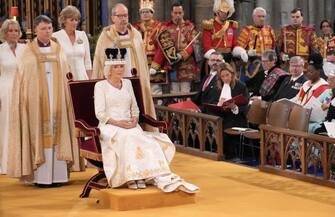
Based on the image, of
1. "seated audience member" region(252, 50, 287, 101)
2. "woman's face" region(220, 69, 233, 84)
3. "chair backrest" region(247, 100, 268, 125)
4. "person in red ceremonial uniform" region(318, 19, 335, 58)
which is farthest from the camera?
"person in red ceremonial uniform" region(318, 19, 335, 58)

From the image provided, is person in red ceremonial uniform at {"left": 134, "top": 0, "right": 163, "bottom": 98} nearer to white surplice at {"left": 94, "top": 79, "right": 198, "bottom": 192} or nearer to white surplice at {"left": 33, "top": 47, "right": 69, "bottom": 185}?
white surplice at {"left": 33, "top": 47, "right": 69, "bottom": 185}

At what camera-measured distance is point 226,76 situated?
1283 cm

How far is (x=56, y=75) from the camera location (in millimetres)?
10930

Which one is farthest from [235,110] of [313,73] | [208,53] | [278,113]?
[208,53]

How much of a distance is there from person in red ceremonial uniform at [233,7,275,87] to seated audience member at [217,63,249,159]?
198 centimetres

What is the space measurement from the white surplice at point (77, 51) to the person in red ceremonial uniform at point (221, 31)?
3.74 meters

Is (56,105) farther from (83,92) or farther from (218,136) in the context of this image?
(218,136)

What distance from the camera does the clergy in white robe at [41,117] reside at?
10.8 m

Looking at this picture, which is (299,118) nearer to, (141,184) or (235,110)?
(235,110)

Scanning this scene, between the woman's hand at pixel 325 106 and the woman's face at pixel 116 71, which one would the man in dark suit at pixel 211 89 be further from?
the woman's face at pixel 116 71

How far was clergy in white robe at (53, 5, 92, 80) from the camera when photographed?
11.3m

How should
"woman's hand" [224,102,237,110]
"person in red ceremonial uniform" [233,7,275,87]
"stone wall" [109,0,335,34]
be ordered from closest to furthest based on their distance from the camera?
"woman's hand" [224,102,237,110] → "person in red ceremonial uniform" [233,7,275,87] → "stone wall" [109,0,335,34]

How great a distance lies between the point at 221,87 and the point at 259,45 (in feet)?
7.57

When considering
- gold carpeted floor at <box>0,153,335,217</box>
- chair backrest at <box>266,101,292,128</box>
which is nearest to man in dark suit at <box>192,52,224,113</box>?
chair backrest at <box>266,101,292,128</box>
